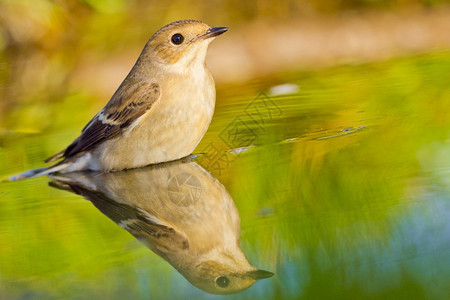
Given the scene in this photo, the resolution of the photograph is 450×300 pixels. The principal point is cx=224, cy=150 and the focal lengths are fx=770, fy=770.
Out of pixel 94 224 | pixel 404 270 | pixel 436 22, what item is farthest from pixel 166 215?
pixel 436 22

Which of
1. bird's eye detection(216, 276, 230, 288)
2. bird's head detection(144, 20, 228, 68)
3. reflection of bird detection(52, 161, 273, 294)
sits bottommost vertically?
bird's eye detection(216, 276, 230, 288)

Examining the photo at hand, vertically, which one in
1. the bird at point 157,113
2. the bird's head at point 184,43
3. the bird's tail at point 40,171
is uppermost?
the bird's head at point 184,43

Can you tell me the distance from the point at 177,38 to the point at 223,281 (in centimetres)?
212

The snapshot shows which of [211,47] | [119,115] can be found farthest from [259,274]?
[211,47]

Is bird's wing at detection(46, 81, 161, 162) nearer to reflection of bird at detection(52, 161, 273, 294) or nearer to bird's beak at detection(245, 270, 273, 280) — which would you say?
reflection of bird at detection(52, 161, 273, 294)

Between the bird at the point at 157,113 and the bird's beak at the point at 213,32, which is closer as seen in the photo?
the bird at the point at 157,113

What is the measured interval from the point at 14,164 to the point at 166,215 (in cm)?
162

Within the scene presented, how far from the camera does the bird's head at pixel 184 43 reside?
3.79m

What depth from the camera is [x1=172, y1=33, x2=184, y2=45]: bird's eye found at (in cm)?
382

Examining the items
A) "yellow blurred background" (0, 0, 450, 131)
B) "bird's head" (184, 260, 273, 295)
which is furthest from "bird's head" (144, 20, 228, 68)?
"bird's head" (184, 260, 273, 295)

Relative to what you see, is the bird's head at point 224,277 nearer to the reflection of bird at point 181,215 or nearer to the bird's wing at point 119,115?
the reflection of bird at point 181,215

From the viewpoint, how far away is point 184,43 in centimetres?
382

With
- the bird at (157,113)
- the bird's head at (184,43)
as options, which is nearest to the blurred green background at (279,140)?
the bird at (157,113)

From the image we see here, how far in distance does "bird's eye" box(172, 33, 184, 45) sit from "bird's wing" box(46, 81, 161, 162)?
0.25 metres
